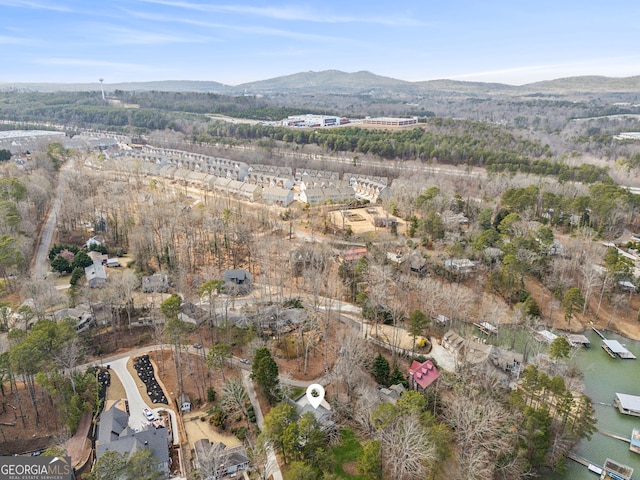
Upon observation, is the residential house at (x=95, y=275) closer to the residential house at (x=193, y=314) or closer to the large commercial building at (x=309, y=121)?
the residential house at (x=193, y=314)

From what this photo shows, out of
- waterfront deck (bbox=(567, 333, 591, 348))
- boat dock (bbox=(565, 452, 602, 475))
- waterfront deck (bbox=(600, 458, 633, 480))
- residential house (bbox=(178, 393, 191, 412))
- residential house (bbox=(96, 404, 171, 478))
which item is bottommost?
boat dock (bbox=(565, 452, 602, 475))

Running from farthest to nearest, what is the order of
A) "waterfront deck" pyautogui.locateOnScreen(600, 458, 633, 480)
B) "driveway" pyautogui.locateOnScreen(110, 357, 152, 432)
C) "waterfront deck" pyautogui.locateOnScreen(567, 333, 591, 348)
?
"waterfront deck" pyautogui.locateOnScreen(567, 333, 591, 348)
"driveway" pyautogui.locateOnScreen(110, 357, 152, 432)
"waterfront deck" pyautogui.locateOnScreen(600, 458, 633, 480)

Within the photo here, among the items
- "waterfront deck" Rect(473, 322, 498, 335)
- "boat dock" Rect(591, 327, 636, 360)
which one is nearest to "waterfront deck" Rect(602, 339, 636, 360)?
"boat dock" Rect(591, 327, 636, 360)

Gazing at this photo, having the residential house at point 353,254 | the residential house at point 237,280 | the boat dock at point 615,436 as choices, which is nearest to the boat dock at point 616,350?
the boat dock at point 615,436

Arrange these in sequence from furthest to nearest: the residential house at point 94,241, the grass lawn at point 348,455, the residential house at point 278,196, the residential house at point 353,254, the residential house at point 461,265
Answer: the residential house at point 278,196 < the residential house at point 94,241 < the residential house at point 353,254 < the residential house at point 461,265 < the grass lawn at point 348,455

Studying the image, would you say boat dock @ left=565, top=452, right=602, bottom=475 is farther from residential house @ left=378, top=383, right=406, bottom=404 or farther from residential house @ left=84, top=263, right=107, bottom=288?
residential house @ left=84, top=263, right=107, bottom=288

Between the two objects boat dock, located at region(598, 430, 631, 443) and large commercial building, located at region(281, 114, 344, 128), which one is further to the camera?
large commercial building, located at region(281, 114, 344, 128)
